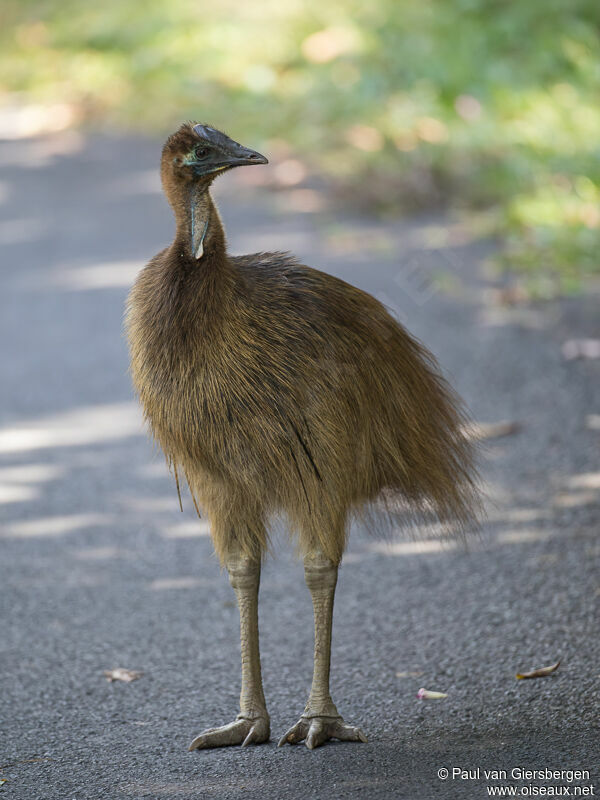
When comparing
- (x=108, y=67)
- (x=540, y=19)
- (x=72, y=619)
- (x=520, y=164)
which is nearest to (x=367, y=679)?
(x=72, y=619)

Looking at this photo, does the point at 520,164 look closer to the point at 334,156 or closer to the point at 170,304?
the point at 334,156

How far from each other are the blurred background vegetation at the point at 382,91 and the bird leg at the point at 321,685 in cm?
474

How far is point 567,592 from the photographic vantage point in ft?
14.1

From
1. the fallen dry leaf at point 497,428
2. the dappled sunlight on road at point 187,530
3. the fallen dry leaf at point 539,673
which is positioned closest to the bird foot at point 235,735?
the fallen dry leaf at point 539,673

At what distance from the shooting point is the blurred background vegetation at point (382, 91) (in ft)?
30.2

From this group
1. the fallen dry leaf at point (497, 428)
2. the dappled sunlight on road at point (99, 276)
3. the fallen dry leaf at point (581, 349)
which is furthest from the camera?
the dappled sunlight on road at point (99, 276)

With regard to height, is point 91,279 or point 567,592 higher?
point 91,279

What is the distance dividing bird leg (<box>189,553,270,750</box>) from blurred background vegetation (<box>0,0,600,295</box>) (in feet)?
15.5

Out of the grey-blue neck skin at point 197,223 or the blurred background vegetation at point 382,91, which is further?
the blurred background vegetation at point 382,91

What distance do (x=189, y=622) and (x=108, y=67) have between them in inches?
468

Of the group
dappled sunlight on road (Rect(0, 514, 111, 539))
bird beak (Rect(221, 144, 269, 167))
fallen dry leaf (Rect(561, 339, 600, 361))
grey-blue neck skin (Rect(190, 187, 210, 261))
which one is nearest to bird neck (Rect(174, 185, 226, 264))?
grey-blue neck skin (Rect(190, 187, 210, 261))

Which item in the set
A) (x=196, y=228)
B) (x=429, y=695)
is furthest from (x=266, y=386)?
(x=429, y=695)

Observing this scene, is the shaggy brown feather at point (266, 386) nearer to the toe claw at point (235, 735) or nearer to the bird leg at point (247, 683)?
the bird leg at point (247, 683)

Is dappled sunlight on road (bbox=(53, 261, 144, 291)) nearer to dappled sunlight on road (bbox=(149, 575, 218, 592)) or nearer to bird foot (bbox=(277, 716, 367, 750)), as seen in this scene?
dappled sunlight on road (bbox=(149, 575, 218, 592))
